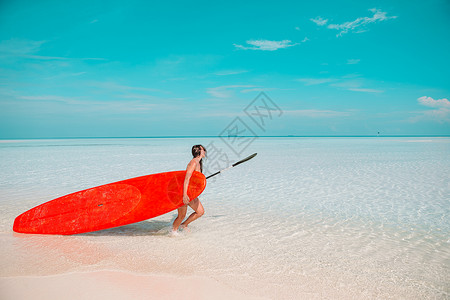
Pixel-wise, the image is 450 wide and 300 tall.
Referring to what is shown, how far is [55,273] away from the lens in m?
2.93

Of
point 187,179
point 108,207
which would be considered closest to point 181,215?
point 187,179

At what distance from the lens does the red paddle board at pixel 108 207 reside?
3994 mm

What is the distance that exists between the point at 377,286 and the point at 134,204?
3.10 meters

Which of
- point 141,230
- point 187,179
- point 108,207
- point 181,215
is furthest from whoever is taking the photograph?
point 141,230

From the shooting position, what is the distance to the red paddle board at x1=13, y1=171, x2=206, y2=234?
3.99 meters

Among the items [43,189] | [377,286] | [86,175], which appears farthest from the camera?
[86,175]

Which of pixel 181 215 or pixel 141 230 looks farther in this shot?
pixel 141 230

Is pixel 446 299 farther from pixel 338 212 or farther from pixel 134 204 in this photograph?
pixel 134 204

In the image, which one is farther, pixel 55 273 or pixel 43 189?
pixel 43 189

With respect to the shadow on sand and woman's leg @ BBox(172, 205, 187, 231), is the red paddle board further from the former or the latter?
the shadow on sand

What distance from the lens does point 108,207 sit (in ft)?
13.7

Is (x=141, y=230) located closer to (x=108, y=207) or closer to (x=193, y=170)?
(x=108, y=207)

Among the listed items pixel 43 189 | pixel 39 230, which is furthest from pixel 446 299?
pixel 43 189

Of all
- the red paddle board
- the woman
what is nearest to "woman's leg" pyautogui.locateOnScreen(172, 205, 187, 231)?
the woman
